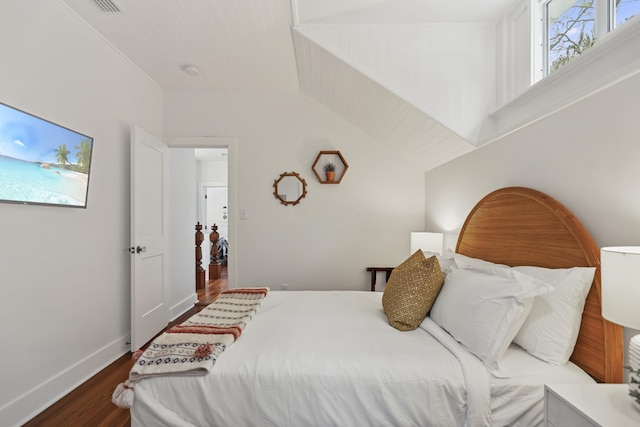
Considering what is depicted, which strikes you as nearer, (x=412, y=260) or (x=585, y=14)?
(x=585, y=14)

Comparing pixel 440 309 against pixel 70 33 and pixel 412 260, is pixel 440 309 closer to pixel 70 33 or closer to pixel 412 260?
pixel 412 260

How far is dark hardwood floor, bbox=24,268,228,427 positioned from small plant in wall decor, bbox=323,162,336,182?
2.53 metres

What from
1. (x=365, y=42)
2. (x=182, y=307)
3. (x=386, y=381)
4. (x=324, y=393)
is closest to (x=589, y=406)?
(x=386, y=381)

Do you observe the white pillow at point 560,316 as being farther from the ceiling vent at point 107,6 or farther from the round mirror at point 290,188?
the ceiling vent at point 107,6

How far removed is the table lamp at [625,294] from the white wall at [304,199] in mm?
2404

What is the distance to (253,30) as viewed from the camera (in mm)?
2359

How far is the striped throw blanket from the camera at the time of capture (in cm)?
128

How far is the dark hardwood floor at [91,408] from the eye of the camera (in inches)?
69.1

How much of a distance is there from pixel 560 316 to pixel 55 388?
295cm

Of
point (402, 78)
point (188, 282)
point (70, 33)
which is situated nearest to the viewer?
point (70, 33)

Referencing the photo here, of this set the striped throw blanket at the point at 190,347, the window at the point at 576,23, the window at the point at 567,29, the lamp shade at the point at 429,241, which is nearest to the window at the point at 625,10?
the window at the point at 576,23

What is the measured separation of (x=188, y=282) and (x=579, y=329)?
3.99 m

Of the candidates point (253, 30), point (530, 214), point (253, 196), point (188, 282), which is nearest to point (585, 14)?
point (530, 214)

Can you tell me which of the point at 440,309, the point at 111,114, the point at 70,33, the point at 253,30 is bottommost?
the point at 440,309
